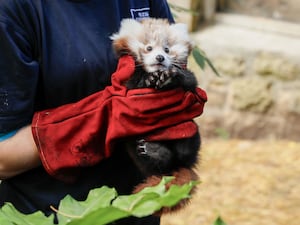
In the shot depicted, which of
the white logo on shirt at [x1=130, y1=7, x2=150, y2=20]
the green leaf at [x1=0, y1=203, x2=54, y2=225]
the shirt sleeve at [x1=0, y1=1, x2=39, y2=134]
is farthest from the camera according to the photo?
the white logo on shirt at [x1=130, y1=7, x2=150, y2=20]

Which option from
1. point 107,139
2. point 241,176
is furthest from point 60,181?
point 241,176

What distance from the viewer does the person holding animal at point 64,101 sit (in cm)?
134

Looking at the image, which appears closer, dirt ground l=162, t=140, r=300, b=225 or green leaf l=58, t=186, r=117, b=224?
green leaf l=58, t=186, r=117, b=224

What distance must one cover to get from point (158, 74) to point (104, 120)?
0.54 ft

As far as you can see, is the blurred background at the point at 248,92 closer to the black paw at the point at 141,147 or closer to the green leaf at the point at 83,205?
the black paw at the point at 141,147

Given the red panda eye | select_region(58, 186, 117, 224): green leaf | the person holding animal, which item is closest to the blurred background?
the person holding animal

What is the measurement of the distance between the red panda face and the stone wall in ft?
9.18

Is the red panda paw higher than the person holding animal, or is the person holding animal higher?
the person holding animal

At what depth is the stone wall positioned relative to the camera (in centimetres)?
418

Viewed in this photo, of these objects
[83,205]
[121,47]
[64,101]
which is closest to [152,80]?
[121,47]

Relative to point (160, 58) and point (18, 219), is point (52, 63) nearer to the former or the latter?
point (160, 58)

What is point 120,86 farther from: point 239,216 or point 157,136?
point 239,216

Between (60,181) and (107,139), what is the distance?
193 mm

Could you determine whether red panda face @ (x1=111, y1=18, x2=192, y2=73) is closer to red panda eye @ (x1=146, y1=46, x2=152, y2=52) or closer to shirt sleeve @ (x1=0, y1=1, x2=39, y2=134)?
red panda eye @ (x1=146, y1=46, x2=152, y2=52)
